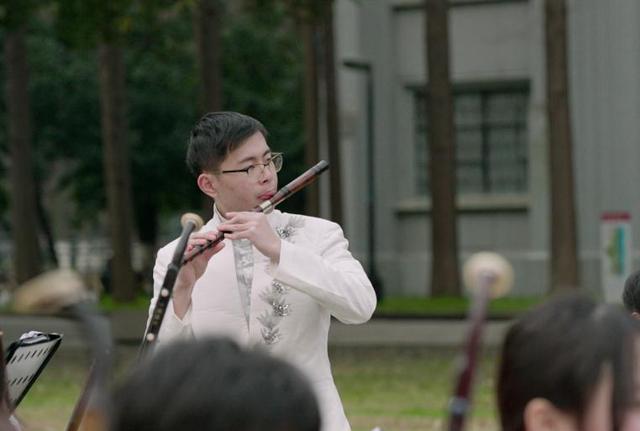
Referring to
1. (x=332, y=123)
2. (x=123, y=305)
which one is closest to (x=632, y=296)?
(x=332, y=123)

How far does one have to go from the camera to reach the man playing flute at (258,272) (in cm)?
501

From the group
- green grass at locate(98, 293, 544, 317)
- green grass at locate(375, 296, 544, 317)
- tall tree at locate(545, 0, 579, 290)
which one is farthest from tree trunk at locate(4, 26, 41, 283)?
tall tree at locate(545, 0, 579, 290)

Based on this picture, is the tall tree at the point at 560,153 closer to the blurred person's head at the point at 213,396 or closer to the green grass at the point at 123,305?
the green grass at the point at 123,305

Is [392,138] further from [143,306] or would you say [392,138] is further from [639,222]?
[143,306]

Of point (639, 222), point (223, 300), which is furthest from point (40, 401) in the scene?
point (639, 222)

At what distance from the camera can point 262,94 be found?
46.8m

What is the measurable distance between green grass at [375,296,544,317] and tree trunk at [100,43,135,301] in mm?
5121

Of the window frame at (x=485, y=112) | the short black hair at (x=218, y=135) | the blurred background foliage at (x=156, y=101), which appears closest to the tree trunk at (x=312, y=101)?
the window frame at (x=485, y=112)

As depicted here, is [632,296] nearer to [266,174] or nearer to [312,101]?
A: [266,174]

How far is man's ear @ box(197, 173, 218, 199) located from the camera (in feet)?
18.0

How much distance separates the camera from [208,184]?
550cm

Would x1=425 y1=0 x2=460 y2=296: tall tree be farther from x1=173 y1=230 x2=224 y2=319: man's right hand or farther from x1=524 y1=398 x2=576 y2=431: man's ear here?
x1=524 y1=398 x2=576 y2=431: man's ear

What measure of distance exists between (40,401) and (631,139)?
22110 millimetres

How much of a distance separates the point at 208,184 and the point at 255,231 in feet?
1.88
